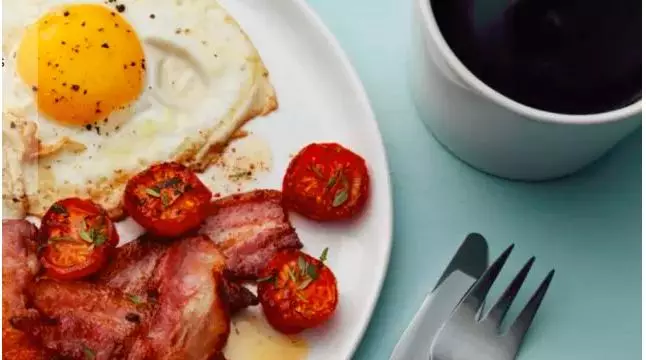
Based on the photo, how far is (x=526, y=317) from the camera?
165 centimetres

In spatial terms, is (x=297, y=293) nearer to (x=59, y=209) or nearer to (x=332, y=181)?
(x=332, y=181)

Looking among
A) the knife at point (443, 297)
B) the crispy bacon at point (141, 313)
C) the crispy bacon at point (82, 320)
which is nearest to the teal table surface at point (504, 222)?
the knife at point (443, 297)

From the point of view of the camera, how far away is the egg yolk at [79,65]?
5.52 ft

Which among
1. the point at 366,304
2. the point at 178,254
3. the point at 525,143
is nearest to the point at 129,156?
the point at 178,254

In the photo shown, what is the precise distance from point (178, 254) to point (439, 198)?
1.45ft

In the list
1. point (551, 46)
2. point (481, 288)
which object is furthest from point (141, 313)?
point (551, 46)

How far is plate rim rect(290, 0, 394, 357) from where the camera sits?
5.32 feet

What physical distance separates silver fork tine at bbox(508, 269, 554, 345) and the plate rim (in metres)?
0.21

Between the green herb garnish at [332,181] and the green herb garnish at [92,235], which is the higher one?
the green herb garnish at [332,181]

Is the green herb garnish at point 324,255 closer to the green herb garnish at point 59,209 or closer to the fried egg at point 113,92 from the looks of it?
the fried egg at point 113,92

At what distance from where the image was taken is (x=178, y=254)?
1626 millimetres

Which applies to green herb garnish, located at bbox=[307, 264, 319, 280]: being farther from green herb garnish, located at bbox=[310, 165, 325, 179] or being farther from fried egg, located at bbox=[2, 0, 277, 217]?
fried egg, located at bbox=[2, 0, 277, 217]

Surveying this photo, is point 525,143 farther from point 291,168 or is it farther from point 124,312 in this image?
point 124,312

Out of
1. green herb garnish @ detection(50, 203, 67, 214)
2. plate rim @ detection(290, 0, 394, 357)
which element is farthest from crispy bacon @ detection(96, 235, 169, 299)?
plate rim @ detection(290, 0, 394, 357)
